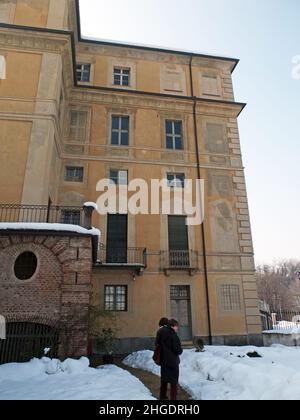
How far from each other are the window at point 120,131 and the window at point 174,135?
282cm

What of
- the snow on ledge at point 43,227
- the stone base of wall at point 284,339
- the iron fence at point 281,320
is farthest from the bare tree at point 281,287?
the snow on ledge at point 43,227

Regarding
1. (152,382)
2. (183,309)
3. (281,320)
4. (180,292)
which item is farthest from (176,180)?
(281,320)

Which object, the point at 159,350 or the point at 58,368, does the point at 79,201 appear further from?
the point at 159,350

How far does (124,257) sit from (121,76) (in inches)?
518

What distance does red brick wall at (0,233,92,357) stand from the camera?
31.6 ft

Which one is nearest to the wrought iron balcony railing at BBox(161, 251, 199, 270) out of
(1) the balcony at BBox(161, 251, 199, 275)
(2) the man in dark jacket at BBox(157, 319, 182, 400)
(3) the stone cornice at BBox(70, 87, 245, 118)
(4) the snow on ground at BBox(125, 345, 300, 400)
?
(1) the balcony at BBox(161, 251, 199, 275)

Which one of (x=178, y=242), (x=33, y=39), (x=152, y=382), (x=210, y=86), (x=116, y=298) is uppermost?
(x=210, y=86)

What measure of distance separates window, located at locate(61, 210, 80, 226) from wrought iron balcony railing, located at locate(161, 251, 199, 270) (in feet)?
17.3

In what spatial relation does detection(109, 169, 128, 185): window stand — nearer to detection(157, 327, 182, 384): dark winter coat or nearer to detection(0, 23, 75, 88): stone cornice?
detection(0, 23, 75, 88): stone cornice

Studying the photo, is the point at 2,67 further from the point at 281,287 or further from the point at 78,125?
the point at 281,287

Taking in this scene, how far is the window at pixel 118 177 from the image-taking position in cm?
1903

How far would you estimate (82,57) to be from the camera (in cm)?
2195

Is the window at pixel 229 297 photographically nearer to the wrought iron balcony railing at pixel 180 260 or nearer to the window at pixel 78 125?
the wrought iron balcony railing at pixel 180 260

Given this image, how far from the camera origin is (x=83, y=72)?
71.4 ft
